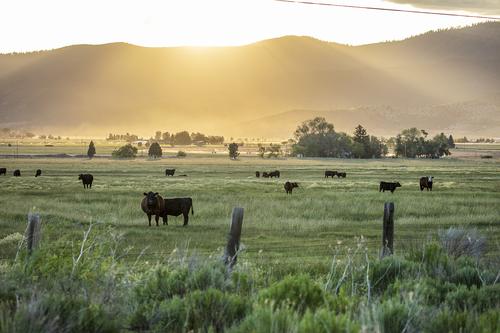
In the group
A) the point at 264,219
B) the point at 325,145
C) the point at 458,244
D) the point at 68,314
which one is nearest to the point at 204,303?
the point at 68,314

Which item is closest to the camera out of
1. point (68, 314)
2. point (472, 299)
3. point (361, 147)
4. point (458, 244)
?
point (68, 314)

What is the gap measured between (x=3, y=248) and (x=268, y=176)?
178ft

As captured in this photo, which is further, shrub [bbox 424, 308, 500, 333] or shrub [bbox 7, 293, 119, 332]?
shrub [bbox 424, 308, 500, 333]

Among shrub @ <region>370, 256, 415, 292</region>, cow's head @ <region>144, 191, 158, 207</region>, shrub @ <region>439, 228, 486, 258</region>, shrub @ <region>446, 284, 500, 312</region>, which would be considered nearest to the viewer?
shrub @ <region>446, 284, 500, 312</region>

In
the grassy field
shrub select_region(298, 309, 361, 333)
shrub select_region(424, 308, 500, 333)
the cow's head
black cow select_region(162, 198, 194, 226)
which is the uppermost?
shrub select_region(298, 309, 361, 333)

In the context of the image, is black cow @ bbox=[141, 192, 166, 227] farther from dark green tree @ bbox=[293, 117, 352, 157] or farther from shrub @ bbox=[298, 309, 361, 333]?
dark green tree @ bbox=[293, 117, 352, 157]

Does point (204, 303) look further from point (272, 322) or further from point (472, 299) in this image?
point (472, 299)

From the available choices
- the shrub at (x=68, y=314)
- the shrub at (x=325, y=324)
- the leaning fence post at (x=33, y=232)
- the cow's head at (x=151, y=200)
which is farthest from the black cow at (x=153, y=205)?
the shrub at (x=325, y=324)

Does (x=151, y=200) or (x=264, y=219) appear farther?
(x=264, y=219)

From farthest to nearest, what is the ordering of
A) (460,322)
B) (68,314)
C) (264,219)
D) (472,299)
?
1. (264,219)
2. (472,299)
3. (460,322)
4. (68,314)

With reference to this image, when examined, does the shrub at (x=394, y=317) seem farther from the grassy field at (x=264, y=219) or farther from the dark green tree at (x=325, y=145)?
the dark green tree at (x=325, y=145)

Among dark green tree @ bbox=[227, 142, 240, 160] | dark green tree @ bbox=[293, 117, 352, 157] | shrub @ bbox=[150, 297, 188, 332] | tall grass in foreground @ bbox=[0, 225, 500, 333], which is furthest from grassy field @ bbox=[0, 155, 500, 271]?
dark green tree @ bbox=[293, 117, 352, 157]

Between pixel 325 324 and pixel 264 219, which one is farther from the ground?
pixel 325 324

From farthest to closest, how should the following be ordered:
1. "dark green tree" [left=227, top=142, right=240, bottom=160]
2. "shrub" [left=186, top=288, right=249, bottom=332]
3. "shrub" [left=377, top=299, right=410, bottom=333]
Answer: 1. "dark green tree" [left=227, top=142, right=240, bottom=160]
2. "shrub" [left=186, top=288, right=249, bottom=332]
3. "shrub" [left=377, top=299, right=410, bottom=333]
